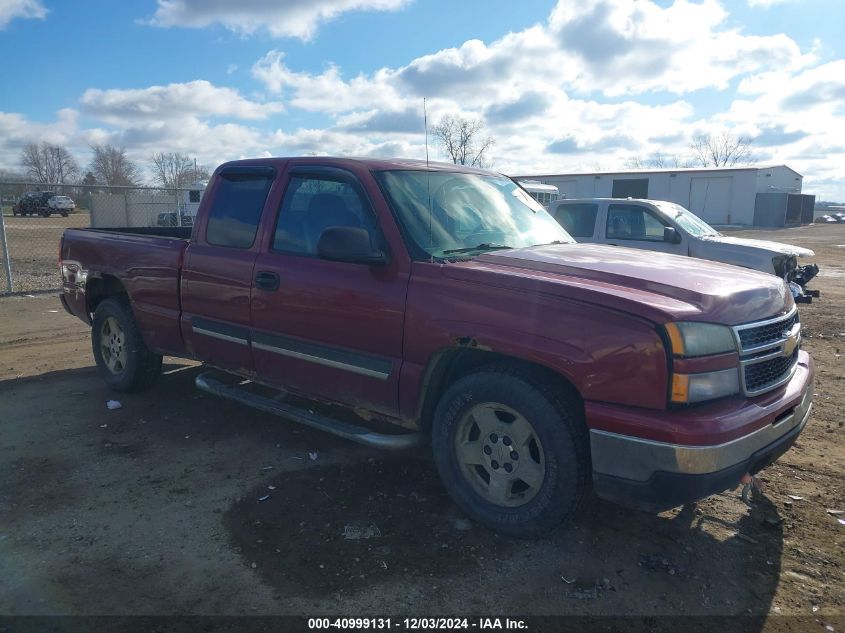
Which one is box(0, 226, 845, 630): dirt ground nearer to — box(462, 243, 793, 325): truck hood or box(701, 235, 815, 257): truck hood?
box(462, 243, 793, 325): truck hood

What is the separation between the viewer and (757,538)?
3.47 meters

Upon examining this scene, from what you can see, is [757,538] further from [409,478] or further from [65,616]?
[65,616]

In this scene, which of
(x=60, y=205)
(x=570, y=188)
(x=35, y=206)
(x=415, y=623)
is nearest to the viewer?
(x=415, y=623)

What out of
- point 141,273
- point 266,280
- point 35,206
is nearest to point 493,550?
point 266,280

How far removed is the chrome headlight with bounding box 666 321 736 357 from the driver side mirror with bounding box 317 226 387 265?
163 cm

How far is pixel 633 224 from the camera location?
1028 centimetres

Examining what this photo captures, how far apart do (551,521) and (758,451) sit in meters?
1.04

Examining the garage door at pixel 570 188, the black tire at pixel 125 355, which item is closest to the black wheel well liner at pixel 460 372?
the black tire at pixel 125 355

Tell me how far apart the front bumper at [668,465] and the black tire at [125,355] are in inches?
167

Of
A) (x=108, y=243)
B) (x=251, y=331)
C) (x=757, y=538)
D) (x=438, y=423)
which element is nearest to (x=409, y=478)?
(x=438, y=423)

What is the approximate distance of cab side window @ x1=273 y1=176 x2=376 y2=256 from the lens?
4082 mm

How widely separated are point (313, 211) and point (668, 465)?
271 centimetres

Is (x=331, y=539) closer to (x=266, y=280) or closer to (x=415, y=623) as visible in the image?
(x=415, y=623)

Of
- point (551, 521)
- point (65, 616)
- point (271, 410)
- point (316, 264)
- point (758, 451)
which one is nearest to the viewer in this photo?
point (65, 616)
